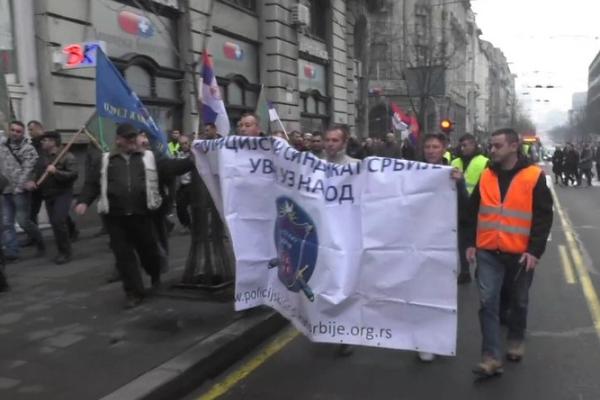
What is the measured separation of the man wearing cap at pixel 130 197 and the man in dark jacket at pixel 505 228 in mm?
2896

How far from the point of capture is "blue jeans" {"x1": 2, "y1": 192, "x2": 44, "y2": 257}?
8.51 meters

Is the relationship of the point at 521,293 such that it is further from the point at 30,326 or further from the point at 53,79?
the point at 53,79

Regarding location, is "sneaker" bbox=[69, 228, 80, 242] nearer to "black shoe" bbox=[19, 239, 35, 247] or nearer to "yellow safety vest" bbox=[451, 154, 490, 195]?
"black shoe" bbox=[19, 239, 35, 247]

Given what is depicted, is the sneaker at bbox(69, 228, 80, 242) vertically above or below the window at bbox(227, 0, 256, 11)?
below

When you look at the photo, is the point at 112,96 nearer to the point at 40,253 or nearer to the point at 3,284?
the point at 3,284

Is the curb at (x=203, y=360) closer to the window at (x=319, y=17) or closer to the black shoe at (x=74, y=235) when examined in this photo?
the black shoe at (x=74, y=235)

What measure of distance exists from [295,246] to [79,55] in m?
6.68

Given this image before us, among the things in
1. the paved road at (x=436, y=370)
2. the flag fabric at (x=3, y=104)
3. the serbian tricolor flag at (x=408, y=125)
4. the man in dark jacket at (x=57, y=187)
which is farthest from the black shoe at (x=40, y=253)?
the serbian tricolor flag at (x=408, y=125)

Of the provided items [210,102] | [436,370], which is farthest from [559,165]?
[436,370]

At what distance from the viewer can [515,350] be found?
512 centimetres

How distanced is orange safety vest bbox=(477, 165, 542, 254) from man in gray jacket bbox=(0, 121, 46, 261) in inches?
238

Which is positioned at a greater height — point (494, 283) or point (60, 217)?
point (60, 217)

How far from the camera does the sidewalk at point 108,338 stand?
441 centimetres

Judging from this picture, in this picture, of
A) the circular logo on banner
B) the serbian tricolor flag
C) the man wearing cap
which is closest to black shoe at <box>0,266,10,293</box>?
the man wearing cap
